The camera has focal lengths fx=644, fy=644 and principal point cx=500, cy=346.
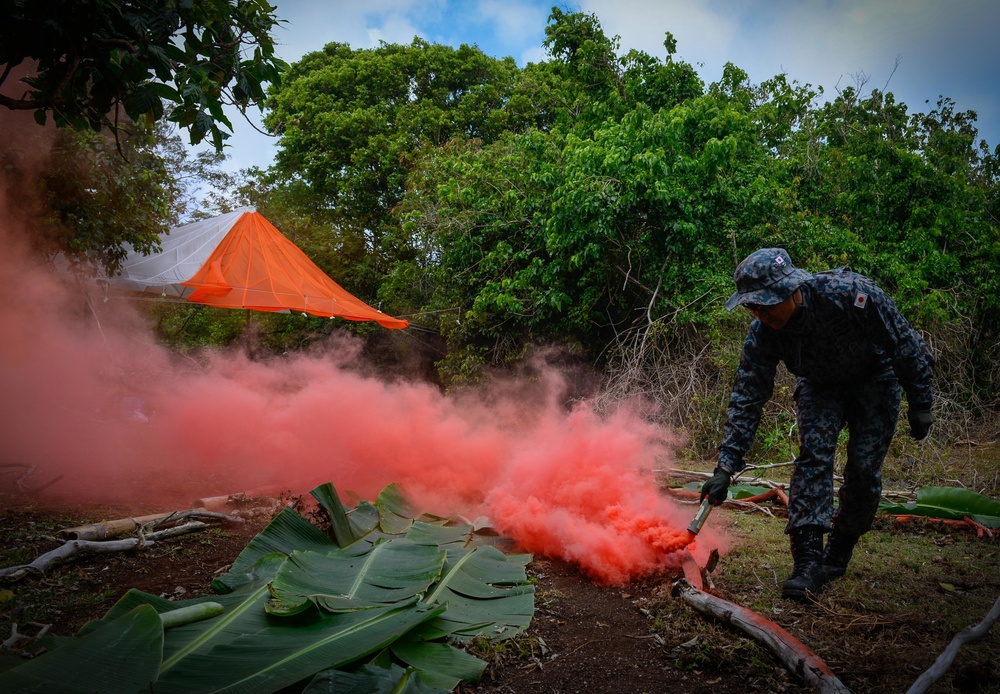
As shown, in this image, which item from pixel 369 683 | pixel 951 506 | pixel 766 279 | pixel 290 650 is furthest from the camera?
pixel 951 506

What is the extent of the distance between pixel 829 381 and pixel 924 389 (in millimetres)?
461

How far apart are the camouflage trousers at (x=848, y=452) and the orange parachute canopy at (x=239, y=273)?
9.07 metres

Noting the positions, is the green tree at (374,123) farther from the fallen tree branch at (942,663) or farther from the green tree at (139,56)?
the fallen tree branch at (942,663)

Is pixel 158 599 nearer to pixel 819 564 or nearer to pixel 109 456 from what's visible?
pixel 819 564

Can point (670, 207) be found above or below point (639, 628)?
above

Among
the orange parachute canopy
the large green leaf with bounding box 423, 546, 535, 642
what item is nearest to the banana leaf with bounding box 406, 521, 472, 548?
the large green leaf with bounding box 423, 546, 535, 642

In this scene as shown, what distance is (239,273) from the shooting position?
38.0ft

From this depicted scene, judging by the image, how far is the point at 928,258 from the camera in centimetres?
982

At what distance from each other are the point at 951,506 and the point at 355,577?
4931 mm

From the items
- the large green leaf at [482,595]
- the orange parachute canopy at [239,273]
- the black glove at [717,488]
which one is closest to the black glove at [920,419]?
the black glove at [717,488]

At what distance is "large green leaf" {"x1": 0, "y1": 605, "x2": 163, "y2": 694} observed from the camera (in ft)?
6.56

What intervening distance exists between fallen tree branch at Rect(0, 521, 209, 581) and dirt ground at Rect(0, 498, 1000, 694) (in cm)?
5

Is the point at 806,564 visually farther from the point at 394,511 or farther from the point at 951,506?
the point at 394,511

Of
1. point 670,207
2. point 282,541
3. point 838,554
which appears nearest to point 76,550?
point 282,541
